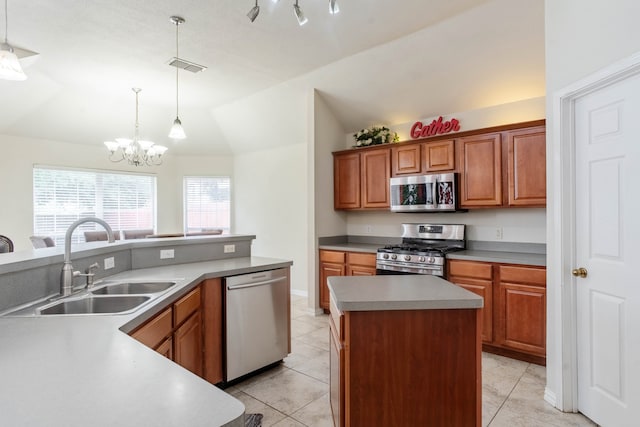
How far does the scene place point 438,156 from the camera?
12.9ft

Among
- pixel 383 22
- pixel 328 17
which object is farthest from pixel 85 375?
pixel 383 22

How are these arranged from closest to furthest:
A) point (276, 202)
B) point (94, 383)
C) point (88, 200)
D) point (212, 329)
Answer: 1. point (94, 383)
2. point (212, 329)
3. point (88, 200)
4. point (276, 202)

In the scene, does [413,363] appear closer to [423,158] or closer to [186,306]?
[186,306]

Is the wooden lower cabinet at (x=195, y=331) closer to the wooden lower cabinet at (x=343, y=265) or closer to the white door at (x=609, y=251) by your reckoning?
the wooden lower cabinet at (x=343, y=265)

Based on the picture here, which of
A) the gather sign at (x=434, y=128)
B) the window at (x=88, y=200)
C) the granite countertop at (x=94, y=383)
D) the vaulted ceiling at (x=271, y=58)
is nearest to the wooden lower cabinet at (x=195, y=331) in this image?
the granite countertop at (x=94, y=383)

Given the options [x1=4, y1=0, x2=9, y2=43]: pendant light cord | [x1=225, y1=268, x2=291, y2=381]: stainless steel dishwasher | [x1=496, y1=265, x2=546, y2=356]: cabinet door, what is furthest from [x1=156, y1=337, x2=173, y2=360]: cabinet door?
[x1=4, y1=0, x2=9, y2=43]: pendant light cord

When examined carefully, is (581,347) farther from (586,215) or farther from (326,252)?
(326,252)

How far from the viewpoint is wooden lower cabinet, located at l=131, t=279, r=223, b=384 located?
1855 millimetres

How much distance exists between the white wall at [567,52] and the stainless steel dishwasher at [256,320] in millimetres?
2020

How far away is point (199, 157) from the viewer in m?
6.84

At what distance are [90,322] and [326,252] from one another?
333 centimetres

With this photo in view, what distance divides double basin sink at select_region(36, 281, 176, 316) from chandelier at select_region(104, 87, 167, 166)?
268 cm

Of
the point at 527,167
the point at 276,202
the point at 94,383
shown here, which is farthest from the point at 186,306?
the point at 276,202

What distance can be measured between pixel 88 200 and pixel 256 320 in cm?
469
